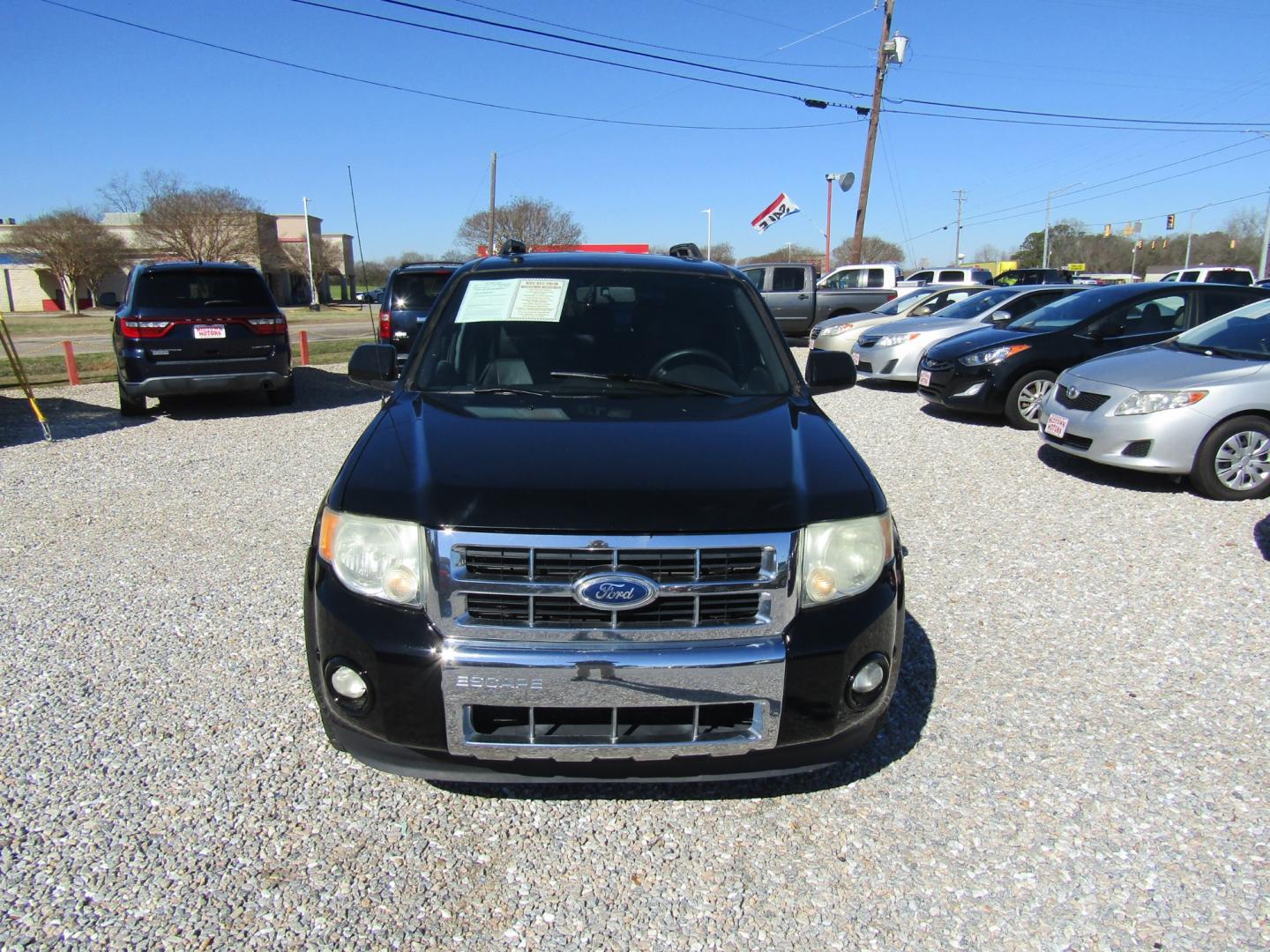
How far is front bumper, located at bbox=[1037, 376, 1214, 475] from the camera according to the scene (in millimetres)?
6352

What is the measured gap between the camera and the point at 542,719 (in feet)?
7.52

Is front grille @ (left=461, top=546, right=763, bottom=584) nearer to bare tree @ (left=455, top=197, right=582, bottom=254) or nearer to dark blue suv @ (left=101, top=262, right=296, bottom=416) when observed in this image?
dark blue suv @ (left=101, top=262, right=296, bottom=416)

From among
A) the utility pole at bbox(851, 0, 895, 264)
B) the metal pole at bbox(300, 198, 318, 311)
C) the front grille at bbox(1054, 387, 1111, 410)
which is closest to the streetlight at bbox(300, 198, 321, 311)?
the metal pole at bbox(300, 198, 318, 311)

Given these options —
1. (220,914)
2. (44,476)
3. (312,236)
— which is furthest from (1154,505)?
(312,236)

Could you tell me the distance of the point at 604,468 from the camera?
96.6 inches


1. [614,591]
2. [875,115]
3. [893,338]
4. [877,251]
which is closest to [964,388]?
[893,338]

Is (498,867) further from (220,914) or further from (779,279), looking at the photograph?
(779,279)

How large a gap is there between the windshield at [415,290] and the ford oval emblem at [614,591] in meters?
9.94

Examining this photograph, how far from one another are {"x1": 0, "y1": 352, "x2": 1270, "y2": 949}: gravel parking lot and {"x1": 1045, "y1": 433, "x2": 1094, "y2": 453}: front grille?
2.03 metres

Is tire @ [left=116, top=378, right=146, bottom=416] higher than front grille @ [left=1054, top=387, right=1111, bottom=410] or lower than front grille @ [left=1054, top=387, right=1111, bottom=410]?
lower

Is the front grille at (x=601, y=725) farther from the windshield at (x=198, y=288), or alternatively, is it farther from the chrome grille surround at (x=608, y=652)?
the windshield at (x=198, y=288)

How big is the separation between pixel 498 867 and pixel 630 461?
1250 mm

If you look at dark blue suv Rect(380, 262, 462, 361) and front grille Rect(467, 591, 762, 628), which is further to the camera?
dark blue suv Rect(380, 262, 462, 361)

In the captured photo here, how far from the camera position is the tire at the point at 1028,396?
913 cm
